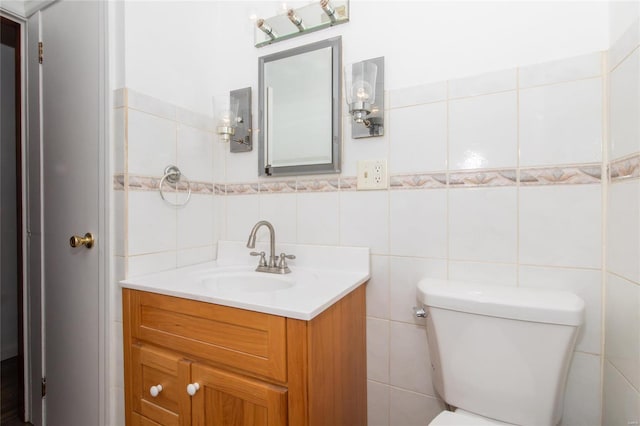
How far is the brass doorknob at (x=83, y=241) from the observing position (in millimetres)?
1107

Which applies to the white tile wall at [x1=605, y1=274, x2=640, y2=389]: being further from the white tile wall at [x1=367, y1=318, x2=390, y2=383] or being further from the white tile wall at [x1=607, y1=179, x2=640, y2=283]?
the white tile wall at [x1=367, y1=318, x2=390, y2=383]

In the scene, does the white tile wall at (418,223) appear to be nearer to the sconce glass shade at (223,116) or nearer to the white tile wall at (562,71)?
the white tile wall at (562,71)

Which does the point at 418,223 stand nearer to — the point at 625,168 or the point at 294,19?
the point at 625,168

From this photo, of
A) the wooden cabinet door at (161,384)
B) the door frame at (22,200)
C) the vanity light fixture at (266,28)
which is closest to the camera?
the wooden cabinet door at (161,384)

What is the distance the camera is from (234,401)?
32.6 inches

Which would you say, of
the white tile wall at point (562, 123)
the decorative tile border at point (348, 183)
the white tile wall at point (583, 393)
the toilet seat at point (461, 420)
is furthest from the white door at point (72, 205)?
the white tile wall at point (583, 393)

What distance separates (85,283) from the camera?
1171mm

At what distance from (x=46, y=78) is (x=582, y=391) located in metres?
2.34

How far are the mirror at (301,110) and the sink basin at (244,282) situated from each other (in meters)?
0.45

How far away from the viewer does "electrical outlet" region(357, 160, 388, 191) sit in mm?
1140

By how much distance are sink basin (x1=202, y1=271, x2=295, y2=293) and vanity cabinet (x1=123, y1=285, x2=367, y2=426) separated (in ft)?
0.79

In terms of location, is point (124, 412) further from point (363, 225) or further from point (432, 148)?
point (432, 148)

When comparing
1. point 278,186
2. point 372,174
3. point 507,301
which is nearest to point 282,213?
point 278,186

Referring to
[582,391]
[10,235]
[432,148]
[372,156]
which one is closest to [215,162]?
[372,156]
